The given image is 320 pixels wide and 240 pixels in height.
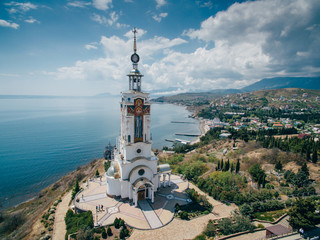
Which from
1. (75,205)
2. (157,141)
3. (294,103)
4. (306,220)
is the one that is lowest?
(157,141)

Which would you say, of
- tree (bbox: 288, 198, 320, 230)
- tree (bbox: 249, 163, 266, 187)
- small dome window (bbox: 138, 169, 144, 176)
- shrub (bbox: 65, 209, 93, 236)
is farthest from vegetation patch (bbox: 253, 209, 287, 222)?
shrub (bbox: 65, 209, 93, 236)

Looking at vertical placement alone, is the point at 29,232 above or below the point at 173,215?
below

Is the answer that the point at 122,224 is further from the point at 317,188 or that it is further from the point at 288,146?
the point at 288,146

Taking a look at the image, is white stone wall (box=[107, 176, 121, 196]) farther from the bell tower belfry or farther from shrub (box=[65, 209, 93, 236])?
shrub (box=[65, 209, 93, 236])

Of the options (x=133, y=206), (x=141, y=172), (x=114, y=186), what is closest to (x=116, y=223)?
(x=133, y=206)

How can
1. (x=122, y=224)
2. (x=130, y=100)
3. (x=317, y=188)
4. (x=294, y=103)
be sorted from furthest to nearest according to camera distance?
(x=294, y=103), (x=317, y=188), (x=130, y=100), (x=122, y=224)

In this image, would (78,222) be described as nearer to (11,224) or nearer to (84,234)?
(84,234)

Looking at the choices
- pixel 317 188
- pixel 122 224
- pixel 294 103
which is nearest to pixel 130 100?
pixel 122 224

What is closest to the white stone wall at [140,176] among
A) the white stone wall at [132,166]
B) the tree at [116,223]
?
the white stone wall at [132,166]
